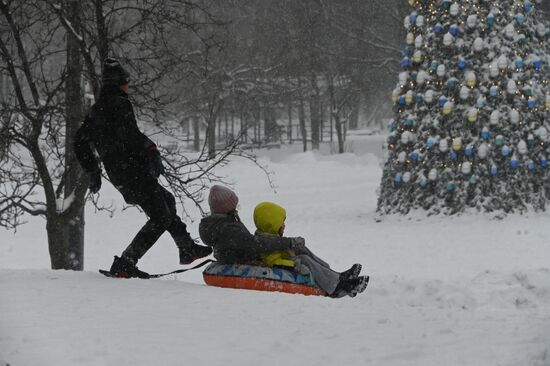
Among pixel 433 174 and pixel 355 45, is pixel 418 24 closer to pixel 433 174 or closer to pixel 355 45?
pixel 433 174

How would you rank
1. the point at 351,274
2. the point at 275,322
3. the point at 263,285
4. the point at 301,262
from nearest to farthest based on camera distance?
the point at 275,322 → the point at 263,285 → the point at 301,262 → the point at 351,274

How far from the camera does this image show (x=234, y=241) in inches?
275

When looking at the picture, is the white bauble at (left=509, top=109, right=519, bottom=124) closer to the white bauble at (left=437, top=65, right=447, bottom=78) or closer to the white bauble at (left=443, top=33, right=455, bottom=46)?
the white bauble at (left=437, top=65, right=447, bottom=78)

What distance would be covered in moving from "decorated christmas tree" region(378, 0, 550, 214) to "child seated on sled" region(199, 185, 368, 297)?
8.11 meters

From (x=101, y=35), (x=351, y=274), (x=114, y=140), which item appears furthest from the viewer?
(x=101, y=35)

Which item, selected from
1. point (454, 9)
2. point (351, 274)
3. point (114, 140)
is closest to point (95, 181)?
point (114, 140)

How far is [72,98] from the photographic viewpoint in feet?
31.1

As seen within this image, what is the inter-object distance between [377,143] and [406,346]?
44.3 m

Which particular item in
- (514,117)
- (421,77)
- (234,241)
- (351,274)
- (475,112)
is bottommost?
(351,274)

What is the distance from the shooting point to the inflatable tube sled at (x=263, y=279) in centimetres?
697

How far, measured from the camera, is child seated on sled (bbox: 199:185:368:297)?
22.8 ft

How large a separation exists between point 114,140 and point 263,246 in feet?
5.29

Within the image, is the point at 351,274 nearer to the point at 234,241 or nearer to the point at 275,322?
the point at 234,241

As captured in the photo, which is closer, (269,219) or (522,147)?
(269,219)
